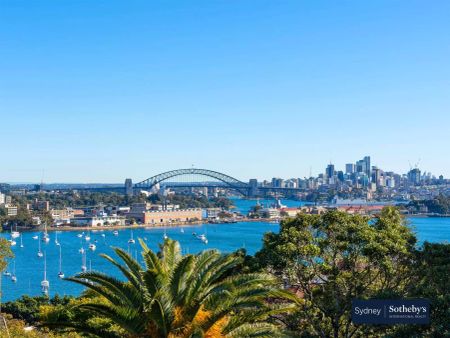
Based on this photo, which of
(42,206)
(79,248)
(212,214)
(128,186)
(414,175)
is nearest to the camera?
(79,248)

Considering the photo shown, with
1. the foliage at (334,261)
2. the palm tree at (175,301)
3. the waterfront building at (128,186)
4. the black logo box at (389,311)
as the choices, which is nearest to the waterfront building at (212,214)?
the waterfront building at (128,186)

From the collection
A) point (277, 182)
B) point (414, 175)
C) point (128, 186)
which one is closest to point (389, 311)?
point (128, 186)

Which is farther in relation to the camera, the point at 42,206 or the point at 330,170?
the point at 330,170

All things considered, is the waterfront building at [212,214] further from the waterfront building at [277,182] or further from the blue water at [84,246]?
the waterfront building at [277,182]

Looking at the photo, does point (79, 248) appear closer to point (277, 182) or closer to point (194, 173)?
point (194, 173)

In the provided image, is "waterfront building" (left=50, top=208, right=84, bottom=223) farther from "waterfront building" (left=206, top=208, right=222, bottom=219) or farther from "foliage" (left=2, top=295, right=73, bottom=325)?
"foliage" (left=2, top=295, right=73, bottom=325)

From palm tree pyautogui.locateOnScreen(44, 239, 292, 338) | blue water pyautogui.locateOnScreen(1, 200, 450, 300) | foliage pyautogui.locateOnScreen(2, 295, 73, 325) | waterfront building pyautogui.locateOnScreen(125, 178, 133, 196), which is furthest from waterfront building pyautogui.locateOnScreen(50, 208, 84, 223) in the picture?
palm tree pyautogui.locateOnScreen(44, 239, 292, 338)

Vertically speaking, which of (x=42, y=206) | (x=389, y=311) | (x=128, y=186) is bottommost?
(x=42, y=206)
